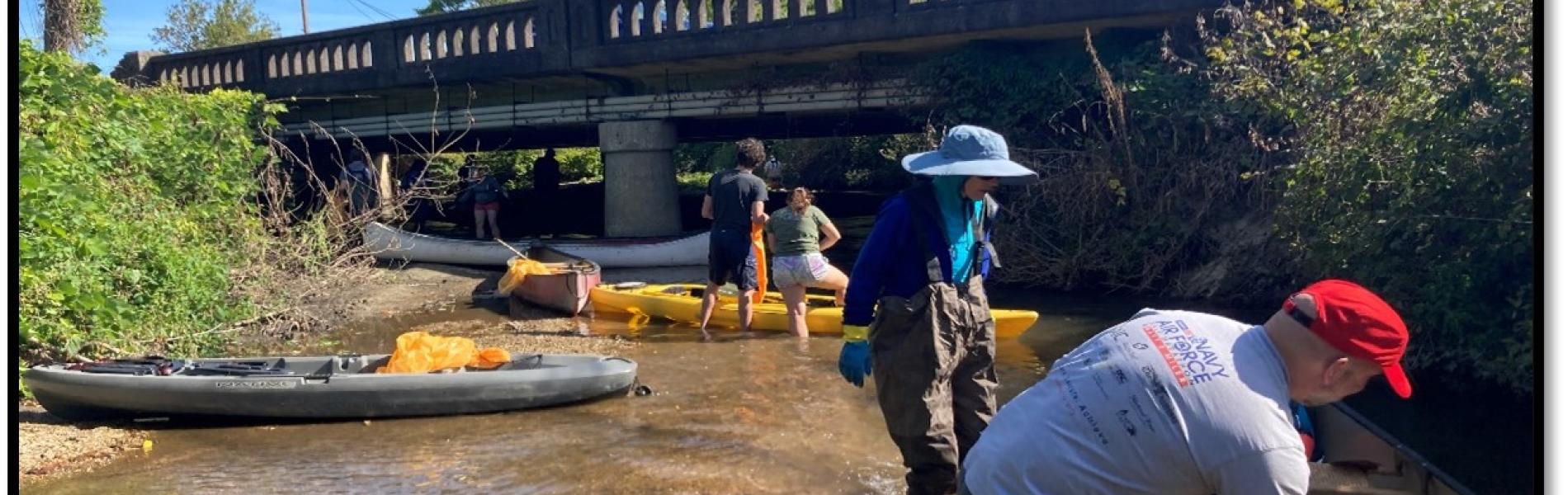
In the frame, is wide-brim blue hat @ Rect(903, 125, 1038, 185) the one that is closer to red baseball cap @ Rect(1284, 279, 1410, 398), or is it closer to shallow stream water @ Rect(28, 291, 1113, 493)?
shallow stream water @ Rect(28, 291, 1113, 493)

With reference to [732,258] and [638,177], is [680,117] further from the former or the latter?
[732,258]

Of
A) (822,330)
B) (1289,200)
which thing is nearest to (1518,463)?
(1289,200)

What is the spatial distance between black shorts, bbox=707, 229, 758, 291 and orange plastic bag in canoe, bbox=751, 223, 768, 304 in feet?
0.26

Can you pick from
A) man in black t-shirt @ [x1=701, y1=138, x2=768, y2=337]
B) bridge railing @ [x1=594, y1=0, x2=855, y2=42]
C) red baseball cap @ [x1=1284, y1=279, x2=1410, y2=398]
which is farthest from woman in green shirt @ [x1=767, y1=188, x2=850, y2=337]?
red baseball cap @ [x1=1284, y1=279, x2=1410, y2=398]

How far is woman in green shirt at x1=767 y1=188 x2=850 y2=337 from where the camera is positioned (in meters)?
9.55

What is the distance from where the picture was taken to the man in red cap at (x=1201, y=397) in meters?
2.40

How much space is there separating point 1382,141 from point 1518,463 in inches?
106

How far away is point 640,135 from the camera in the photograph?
17.5m

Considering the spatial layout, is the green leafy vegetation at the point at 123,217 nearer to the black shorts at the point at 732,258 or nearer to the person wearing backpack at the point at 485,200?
the black shorts at the point at 732,258

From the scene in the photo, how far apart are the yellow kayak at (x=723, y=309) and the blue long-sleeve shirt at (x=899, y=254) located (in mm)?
4662

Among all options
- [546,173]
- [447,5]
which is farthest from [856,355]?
[447,5]

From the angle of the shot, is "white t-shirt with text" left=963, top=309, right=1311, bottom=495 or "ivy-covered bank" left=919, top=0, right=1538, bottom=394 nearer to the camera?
"white t-shirt with text" left=963, top=309, right=1311, bottom=495

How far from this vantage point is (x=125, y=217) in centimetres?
973

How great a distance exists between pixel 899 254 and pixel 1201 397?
2472 millimetres
